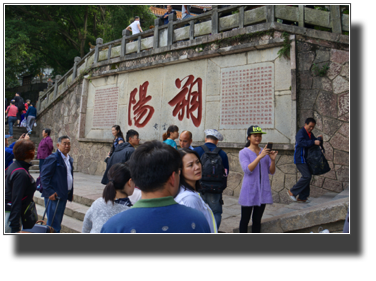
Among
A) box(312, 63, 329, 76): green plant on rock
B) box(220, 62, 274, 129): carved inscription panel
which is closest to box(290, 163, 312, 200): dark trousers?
box(220, 62, 274, 129): carved inscription panel

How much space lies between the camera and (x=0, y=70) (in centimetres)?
267

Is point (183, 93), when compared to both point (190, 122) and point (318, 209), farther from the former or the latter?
point (318, 209)

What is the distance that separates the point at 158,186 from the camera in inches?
49.7

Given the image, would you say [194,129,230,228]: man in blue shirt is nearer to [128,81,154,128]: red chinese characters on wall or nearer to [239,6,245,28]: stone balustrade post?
[239,6,245,28]: stone balustrade post

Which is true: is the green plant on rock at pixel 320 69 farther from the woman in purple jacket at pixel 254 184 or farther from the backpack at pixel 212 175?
the backpack at pixel 212 175

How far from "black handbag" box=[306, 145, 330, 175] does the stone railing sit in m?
2.88

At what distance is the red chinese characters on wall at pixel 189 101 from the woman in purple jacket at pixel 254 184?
3.55m

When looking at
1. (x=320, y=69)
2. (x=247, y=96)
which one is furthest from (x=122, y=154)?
(x=320, y=69)


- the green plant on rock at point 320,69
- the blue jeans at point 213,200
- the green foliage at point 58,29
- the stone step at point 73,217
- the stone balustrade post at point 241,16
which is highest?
the green foliage at point 58,29

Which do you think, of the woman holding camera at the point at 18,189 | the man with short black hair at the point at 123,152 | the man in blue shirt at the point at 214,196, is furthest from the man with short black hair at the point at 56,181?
the man in blue shirt at the point at 214,196

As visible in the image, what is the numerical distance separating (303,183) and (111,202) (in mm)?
3688

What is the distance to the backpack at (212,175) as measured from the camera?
3.09m

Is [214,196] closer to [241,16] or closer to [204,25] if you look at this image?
[241,16]

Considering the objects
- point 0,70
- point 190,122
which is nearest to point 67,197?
point 0,70
